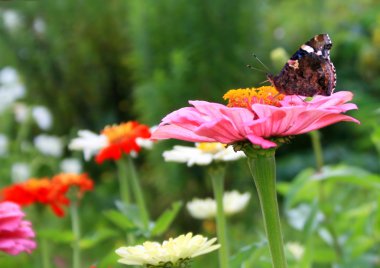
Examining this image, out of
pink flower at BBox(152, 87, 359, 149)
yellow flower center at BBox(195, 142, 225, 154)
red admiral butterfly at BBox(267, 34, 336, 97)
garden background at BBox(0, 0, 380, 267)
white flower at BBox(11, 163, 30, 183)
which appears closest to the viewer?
pink flower at BBox(152, 87, 359, 149)

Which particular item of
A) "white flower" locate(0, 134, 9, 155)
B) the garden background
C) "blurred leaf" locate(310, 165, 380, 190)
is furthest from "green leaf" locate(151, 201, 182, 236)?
"white flower" locate(0, 134, 9, 155)

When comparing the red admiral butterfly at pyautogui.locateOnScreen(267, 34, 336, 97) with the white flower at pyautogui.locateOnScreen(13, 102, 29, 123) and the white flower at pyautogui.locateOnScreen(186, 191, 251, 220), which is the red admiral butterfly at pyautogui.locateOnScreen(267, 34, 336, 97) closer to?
the white flower at pyautogui.locateOnScreen(186, 191, 251, 220)

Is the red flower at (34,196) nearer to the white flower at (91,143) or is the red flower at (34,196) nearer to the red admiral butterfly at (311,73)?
the white flower at (91,143)

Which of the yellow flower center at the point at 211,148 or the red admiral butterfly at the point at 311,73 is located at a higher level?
the yellow flower center at the point at 211,148

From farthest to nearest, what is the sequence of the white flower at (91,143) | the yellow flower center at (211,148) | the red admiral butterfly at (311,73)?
the white flower at (91,143), the yellow flower center at (211,148), the red admiral butterfly at (311,73)

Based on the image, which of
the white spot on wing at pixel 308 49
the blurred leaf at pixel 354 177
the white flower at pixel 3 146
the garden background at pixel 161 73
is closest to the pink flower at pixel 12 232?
the white spot on wing at pixel 308 49

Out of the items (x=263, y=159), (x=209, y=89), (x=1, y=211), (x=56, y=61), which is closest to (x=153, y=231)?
(x=1, y=211)

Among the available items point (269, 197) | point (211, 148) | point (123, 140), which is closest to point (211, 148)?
point (211, 148)
